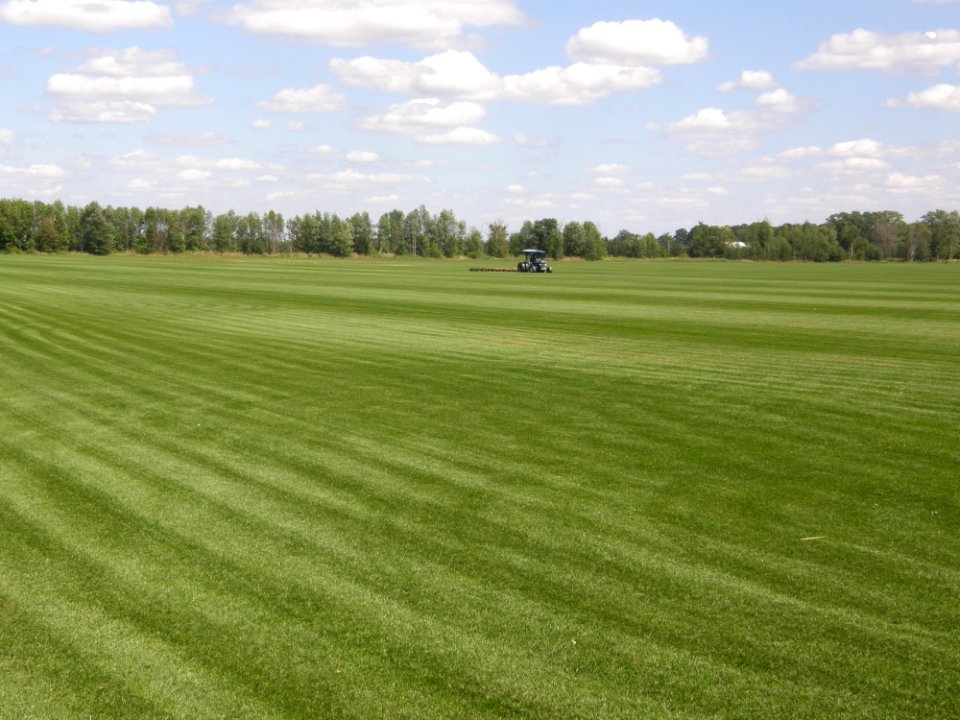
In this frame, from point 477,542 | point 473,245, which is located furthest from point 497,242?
point 477,542

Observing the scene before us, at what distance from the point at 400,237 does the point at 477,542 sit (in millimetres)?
167869

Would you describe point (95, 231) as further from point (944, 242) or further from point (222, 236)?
point (944, 242)

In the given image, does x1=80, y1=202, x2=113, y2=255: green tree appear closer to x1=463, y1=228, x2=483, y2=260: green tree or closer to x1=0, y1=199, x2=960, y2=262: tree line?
x1=0, y1=199, x2=960, y2=262: tree line

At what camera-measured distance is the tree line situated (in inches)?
5217

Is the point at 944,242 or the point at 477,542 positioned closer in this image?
the point at 477,542

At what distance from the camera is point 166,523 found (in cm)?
709

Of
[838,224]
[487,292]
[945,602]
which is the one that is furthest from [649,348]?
[838,224]

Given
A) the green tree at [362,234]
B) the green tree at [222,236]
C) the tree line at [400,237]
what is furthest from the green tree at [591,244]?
the green tree at [222,236]

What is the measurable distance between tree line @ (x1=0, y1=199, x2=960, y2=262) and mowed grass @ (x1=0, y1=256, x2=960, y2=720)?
13061cm

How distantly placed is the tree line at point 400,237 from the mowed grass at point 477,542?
13061 centimetres

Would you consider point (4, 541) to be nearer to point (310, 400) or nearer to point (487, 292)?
point (310, 400)

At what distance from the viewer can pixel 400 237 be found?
172000 millimetres

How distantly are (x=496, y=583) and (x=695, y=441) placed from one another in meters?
4.86

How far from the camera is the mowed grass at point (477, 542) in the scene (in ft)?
15.3
